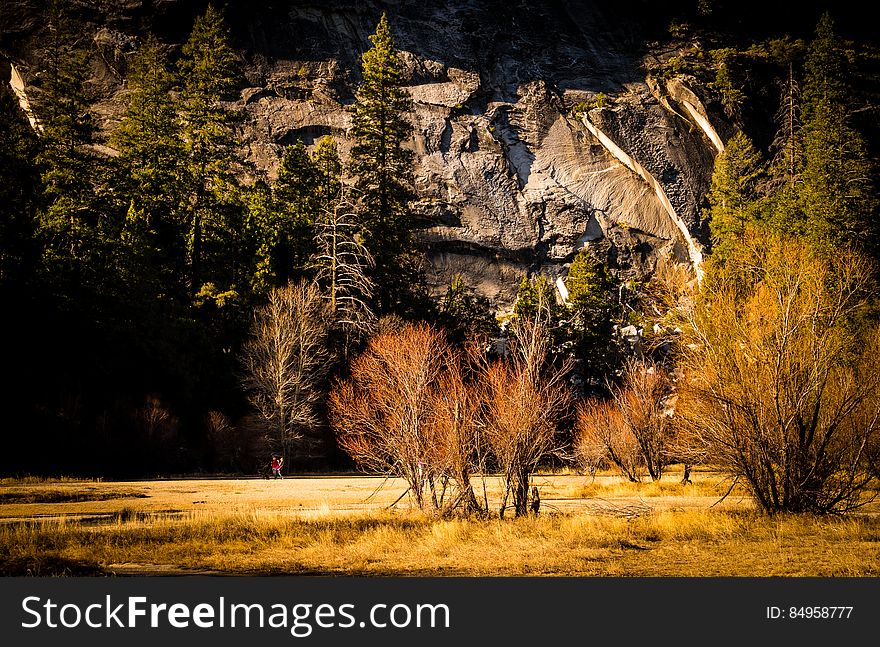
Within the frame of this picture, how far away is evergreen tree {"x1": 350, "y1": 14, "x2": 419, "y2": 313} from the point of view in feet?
170

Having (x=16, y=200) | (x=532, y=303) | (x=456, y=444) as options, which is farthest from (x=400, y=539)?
(x=532, y=303)

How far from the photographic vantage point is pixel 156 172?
47531mm

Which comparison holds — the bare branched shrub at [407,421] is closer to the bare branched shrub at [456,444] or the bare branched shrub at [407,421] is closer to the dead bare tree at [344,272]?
the bare branched shrub at [456,444]

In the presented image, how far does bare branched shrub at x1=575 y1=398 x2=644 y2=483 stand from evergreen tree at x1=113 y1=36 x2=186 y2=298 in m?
24.6

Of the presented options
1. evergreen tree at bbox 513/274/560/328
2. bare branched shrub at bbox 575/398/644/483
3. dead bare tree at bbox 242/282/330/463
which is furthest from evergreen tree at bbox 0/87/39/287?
evergreen tree at bbox 513/274/560/328

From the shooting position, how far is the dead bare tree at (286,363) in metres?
40.0

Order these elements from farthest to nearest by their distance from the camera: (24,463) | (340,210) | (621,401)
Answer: (340,210)
(621,401)
(24,463)

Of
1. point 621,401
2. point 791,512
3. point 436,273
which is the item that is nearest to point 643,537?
point 791,512

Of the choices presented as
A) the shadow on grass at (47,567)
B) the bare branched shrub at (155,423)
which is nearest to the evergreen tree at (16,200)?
the bare branched shrub at (155,423)

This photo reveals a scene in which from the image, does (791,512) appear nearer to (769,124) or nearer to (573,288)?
(573,288)

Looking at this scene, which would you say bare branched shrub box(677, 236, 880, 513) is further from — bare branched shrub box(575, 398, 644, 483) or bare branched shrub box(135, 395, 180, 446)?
bare branched shrub box(135, 395, 180, 446)

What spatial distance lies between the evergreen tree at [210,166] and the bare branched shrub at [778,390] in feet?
107

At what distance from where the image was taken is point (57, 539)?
14641 millimetres

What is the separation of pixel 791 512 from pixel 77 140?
40.9m
